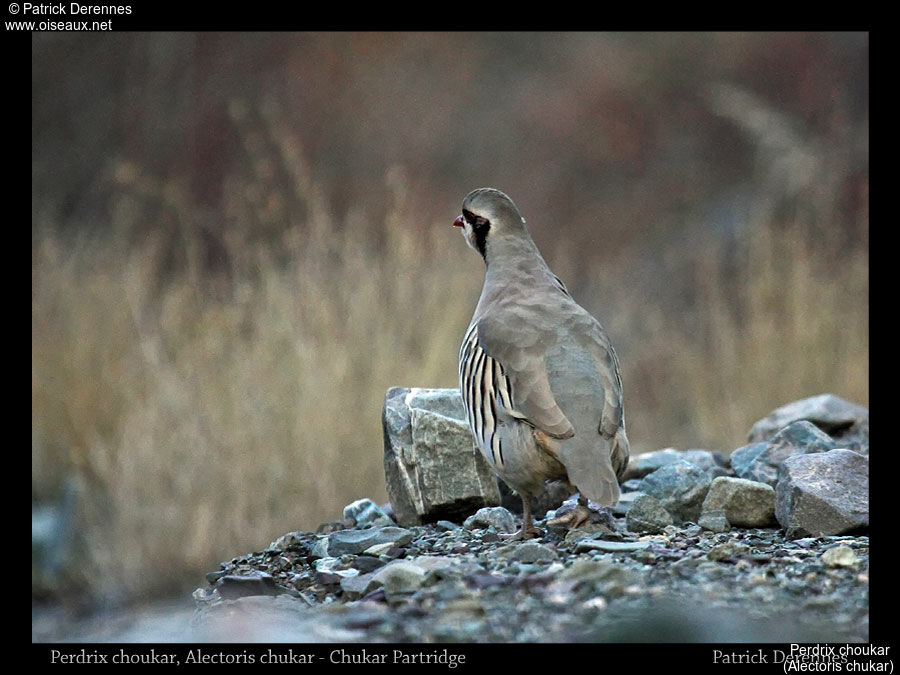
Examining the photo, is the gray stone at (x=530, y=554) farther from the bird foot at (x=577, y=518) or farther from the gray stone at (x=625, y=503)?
the gray stone at (x=625, y=503)

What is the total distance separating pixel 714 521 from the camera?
15.0 ft

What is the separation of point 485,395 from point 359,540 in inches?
30.6

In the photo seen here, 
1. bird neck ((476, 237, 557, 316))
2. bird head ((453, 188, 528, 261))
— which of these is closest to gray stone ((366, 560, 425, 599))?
bird neck ((476, 237, 557, 316))

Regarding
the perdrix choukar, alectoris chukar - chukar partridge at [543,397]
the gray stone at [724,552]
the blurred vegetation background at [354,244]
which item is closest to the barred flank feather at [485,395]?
the perdrix choukar, alectoris chukar - chukar partridge at [543,397]

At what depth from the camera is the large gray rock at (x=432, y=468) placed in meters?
4.98

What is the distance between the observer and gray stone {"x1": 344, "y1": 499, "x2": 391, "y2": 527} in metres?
5.17

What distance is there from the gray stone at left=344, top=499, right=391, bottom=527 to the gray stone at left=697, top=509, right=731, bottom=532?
142 cm

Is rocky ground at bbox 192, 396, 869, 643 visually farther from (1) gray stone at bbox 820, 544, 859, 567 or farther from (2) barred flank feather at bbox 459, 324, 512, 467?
(2) barred flank feather at bbox 459, 324, 512, 467

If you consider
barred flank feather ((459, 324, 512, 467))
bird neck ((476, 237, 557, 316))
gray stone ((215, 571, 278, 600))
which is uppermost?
bird neck ((476, 237, 557, 316))

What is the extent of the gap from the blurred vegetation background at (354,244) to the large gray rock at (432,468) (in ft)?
8.31

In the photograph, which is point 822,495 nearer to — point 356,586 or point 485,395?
point 485,395

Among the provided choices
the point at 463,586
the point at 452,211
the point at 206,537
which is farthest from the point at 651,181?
the point at 463,586

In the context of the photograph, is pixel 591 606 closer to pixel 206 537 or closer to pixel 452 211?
pixel 206 537

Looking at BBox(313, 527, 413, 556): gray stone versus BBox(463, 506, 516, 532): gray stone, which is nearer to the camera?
BBox(313, 527, 413, 556): gray stone
